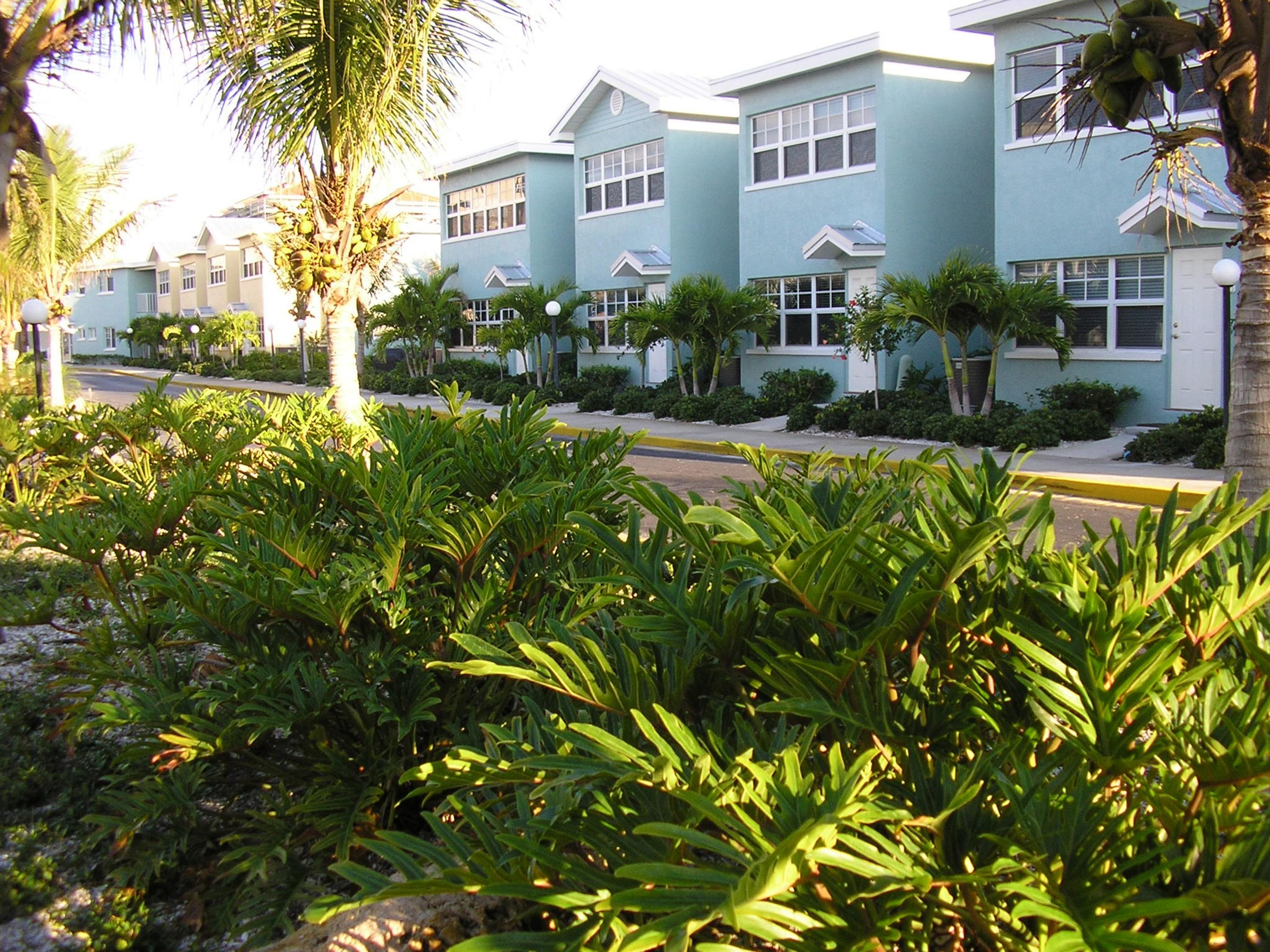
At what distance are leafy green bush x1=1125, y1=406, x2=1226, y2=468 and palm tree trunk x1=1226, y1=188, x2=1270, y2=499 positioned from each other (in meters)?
8.17

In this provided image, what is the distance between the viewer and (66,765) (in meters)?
4.73

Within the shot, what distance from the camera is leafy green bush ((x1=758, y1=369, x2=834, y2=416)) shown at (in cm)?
2234

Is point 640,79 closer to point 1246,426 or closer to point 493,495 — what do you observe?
point 1246,426

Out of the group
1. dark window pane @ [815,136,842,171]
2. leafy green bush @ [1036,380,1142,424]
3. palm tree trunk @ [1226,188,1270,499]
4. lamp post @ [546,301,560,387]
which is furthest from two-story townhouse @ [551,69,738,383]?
palm tree trunk @ [1226,188,1270,499]

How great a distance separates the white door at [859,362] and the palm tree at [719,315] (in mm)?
1657

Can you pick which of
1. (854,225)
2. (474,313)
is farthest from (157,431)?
(474,313)

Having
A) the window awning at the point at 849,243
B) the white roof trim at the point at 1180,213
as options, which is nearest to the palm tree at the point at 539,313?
the window awning at the point at 849,243

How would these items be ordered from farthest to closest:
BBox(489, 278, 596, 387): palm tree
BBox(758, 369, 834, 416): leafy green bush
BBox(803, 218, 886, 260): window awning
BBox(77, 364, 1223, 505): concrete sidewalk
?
BBox(489, 278, 596, 387): palm tree → BBox(758, 369, 834, 416): leafy green bush → BBox(803, 218, 886, 260): window awning → BBox(77, 364, 1223, 505): concrete sidewalk

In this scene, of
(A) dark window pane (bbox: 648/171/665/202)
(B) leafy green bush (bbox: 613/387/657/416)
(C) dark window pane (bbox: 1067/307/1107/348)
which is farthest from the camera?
(A) dark window pane (bbox: 648/171/665/202)

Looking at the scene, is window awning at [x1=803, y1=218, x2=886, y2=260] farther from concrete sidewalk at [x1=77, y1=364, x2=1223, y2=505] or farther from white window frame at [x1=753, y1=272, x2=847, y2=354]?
concrete sidewalk at [x1=77, y1=364, x2=1223, y2=505]

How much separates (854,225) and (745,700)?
20.5m

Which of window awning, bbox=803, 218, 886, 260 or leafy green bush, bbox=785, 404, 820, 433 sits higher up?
window awning, bbox=803, 218, 886, 260

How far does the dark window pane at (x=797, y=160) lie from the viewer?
23.3 m

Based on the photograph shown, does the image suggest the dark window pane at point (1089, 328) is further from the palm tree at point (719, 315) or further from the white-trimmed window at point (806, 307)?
the palm tree at point (719, 315)
